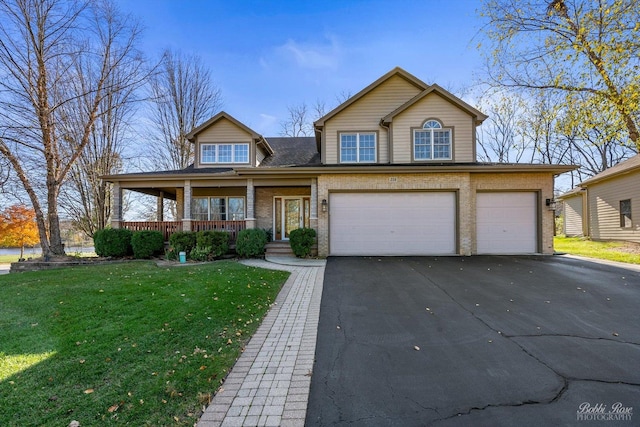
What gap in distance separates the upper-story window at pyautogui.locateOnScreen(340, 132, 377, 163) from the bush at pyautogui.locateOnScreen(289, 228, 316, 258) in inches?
162

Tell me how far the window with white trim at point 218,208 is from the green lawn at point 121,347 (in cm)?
776

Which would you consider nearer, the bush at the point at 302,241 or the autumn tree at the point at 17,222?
the bush at the point at 302,241

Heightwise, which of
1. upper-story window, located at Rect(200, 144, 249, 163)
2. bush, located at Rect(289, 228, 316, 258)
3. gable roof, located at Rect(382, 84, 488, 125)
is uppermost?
gable roof, located at Rect(382, 84, 488, 125)

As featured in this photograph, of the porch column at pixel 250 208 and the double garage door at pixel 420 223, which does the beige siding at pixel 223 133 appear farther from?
the double garage door at pixel 420 223

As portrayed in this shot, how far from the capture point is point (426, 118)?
13.0 metres

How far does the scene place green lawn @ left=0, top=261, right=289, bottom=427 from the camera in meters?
2.48

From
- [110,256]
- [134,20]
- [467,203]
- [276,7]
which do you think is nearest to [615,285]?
[467,203]

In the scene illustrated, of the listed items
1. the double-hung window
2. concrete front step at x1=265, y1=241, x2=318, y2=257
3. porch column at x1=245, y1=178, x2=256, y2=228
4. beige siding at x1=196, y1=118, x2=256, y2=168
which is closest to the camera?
concrete front step at x1=265, y1=241, x2=318, y2=257

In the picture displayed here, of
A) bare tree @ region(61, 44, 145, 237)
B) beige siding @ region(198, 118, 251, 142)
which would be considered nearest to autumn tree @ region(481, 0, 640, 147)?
beige siding @ region(198, 118, 251, 142)

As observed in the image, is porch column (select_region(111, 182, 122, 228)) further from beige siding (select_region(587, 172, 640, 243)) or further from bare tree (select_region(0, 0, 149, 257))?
beige siding (select_region(587, 172, 640, 243))

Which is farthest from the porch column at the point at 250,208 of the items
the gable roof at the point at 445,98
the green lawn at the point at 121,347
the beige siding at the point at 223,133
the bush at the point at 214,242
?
the gable roof at the point at 445,98

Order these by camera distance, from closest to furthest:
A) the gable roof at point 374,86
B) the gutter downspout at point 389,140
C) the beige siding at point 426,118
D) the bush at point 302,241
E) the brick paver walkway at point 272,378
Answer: the brick paver walkway at point 272,378 → the bush at point 302,241 → the beige siding at point 426,118 → the gutter downspout at point 389,140 → the gable roof at point 374,86

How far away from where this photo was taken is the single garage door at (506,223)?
11672mm

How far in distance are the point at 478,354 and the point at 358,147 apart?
36.5ft
